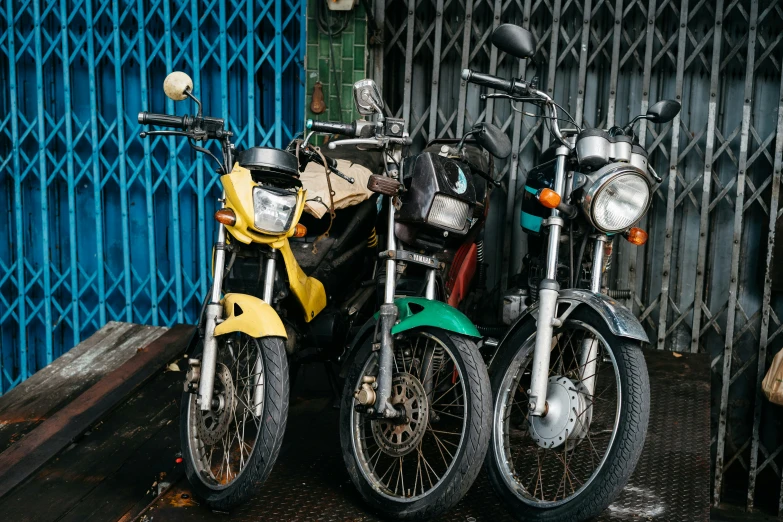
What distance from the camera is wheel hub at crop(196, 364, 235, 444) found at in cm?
300

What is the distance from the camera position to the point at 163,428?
3777 millimetres

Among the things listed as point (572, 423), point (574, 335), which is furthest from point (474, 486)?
point (574, 335)

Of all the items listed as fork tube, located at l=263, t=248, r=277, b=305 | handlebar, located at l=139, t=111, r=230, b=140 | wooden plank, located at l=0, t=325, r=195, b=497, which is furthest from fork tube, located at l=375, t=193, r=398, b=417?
wooden plank, located at l=0, t=325, r=195, b=497

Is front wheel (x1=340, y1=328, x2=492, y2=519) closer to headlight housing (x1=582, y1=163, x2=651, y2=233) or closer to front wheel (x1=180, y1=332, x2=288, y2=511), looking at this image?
front wheel (x1=180, y1=332, x2=288, y2=511)

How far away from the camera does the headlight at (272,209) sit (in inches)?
118

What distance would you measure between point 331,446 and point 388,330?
3.06ft

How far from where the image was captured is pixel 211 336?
2.97 metres

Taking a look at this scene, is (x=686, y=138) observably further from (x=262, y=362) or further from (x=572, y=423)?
(x=262, y=362)

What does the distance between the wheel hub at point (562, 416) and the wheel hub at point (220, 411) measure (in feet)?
3.75

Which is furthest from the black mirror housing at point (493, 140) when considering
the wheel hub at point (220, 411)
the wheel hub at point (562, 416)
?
the wheel hub at point (220, 411)

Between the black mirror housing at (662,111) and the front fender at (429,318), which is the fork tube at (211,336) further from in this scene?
the black mirror housing at (662,111)

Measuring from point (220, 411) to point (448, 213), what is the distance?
118 centimetres

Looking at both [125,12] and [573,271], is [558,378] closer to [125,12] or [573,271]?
[573,271]

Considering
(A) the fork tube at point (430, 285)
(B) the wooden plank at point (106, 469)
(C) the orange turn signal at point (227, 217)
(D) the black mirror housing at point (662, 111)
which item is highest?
(D) the black mirror housing at point (662, 111)
